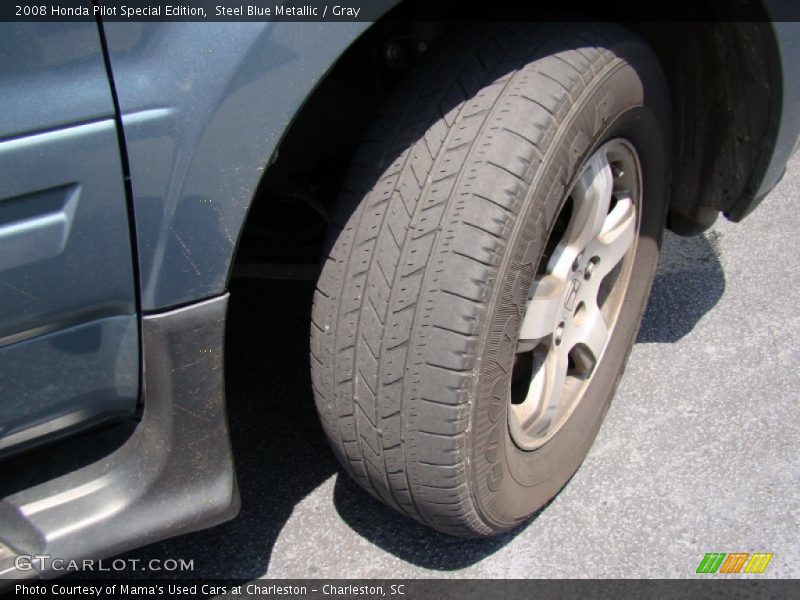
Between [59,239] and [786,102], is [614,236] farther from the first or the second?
[59,239]

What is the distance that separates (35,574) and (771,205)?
269cm

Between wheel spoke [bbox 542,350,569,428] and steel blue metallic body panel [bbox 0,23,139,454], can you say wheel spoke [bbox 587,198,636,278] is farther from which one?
steel blue metallic body panel [bbox 0,23,139,454]

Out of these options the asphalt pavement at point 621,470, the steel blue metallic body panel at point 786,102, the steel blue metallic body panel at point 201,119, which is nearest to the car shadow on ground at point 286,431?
the asphalt pavement at point 621,470

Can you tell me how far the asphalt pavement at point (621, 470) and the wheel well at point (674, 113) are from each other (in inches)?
14.9

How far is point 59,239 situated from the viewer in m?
1.19

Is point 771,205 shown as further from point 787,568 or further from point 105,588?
point 105,588

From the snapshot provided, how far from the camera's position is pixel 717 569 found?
188 cm

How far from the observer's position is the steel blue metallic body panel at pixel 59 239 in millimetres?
1108

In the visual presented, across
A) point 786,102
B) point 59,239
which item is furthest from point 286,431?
point 786,102

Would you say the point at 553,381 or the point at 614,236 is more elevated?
the point at 614,236

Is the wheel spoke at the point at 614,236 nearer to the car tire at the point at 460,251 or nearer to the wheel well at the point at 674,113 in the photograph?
the car tire at the point at 460,251

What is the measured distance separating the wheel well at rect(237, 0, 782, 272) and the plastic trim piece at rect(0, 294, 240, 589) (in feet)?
1.16

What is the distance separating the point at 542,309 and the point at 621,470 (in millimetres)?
597

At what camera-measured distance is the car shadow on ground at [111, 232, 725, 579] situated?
1964mm
